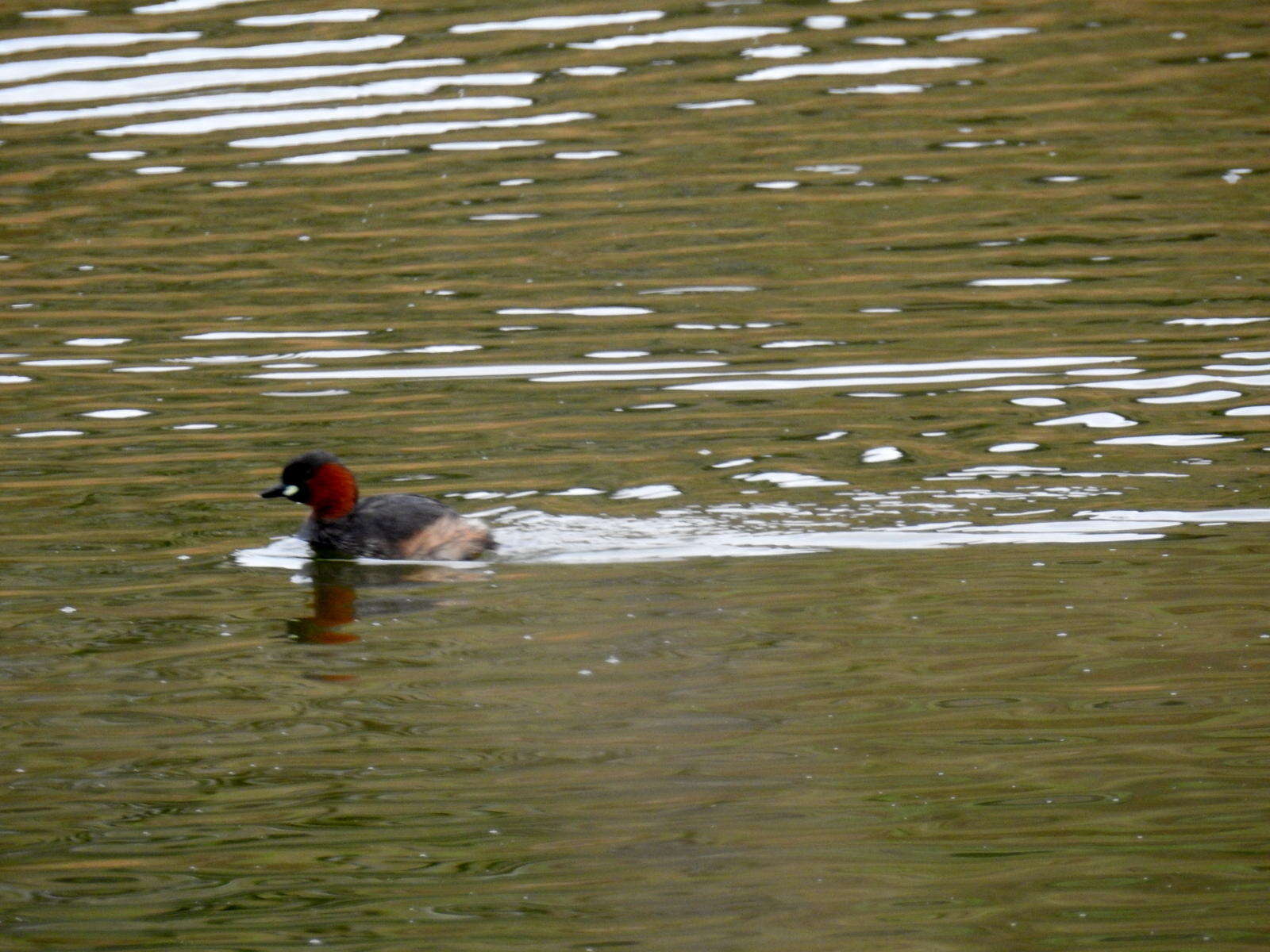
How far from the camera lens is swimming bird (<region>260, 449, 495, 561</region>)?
9.14 metres

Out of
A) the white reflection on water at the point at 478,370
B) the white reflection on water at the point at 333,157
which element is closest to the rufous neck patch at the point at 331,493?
the white reflection on water at the point at 478,370

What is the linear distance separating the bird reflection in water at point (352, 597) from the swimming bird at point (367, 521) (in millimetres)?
76

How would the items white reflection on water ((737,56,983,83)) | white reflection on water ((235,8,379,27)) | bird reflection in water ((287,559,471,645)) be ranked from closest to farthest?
bird reflection in water ((287,559,471,645)) → white reflection on water ((737,56,983,83)) → white reflection on water ((235,8,379,27))

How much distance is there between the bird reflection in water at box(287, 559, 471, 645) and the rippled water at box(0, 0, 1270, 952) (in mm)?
49

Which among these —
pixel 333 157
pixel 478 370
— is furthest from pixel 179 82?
pixel 478 370

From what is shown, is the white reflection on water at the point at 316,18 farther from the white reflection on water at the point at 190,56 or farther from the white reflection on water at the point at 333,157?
the white reflection on water at the point at 333,157

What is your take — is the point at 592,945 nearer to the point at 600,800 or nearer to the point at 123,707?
the point at 600,800

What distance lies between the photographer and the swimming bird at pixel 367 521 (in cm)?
914

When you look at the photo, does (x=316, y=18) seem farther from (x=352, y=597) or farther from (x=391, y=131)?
(x=352, y=597)

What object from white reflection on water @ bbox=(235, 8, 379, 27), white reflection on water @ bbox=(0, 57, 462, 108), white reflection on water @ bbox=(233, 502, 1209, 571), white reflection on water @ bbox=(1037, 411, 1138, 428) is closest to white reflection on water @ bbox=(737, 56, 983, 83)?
white reflection on water @ bbox=(0, 57, 462, 108)

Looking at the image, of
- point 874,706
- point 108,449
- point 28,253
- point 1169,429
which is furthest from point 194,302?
point 874,706

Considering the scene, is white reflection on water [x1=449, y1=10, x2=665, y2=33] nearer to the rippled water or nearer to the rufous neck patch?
the rippled water

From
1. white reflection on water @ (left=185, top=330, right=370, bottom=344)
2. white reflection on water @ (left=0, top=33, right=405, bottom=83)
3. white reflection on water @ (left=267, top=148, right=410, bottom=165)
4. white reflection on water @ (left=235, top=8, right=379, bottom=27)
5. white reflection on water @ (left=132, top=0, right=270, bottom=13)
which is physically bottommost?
white reflection on water @ (left=185, top=330, right=370, bottom=344)

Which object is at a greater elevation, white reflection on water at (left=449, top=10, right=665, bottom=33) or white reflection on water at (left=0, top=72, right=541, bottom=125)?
white reflection on water at (left=449, top=10, right=665, bottom=33)
